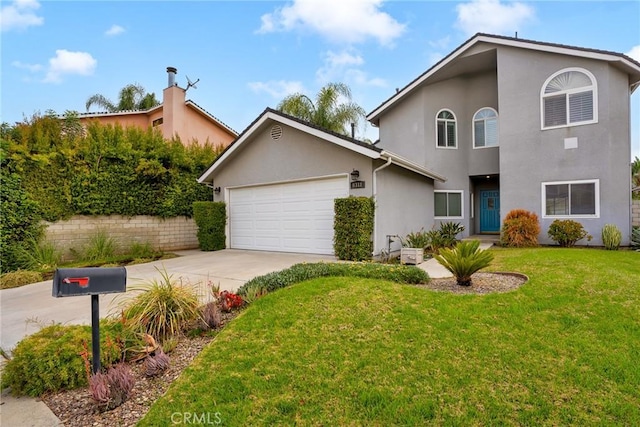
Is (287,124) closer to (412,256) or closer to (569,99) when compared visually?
(412,256)

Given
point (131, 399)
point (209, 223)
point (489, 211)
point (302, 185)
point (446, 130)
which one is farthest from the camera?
point (489, 211)

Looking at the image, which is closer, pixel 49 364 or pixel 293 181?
pixel 49 364

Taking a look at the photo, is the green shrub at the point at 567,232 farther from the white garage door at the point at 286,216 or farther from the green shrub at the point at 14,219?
the green shrub at the point at 14,219

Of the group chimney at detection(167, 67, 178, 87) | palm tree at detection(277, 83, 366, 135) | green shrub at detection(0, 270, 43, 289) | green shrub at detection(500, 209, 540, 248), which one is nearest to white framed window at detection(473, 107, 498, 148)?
green shrub at detection(500, 209, 540, 248)

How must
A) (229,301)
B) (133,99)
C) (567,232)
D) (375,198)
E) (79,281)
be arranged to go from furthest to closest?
(133,99)
(567,232)
(375,198)
(229,301)
(79,281)

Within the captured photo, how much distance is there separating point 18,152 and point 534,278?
13636 millimetres

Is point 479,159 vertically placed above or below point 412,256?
above

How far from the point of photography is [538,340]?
362 cm

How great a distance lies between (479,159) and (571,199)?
415 cm

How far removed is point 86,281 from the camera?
9.19 feet

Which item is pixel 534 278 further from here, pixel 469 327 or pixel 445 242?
pixel 445 242

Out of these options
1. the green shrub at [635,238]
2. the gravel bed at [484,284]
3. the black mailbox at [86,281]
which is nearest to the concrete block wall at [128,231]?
the black mailbox at [86,281]

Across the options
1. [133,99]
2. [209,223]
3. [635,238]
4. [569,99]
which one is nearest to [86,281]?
[209,223]

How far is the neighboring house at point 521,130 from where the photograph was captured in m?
11.6
